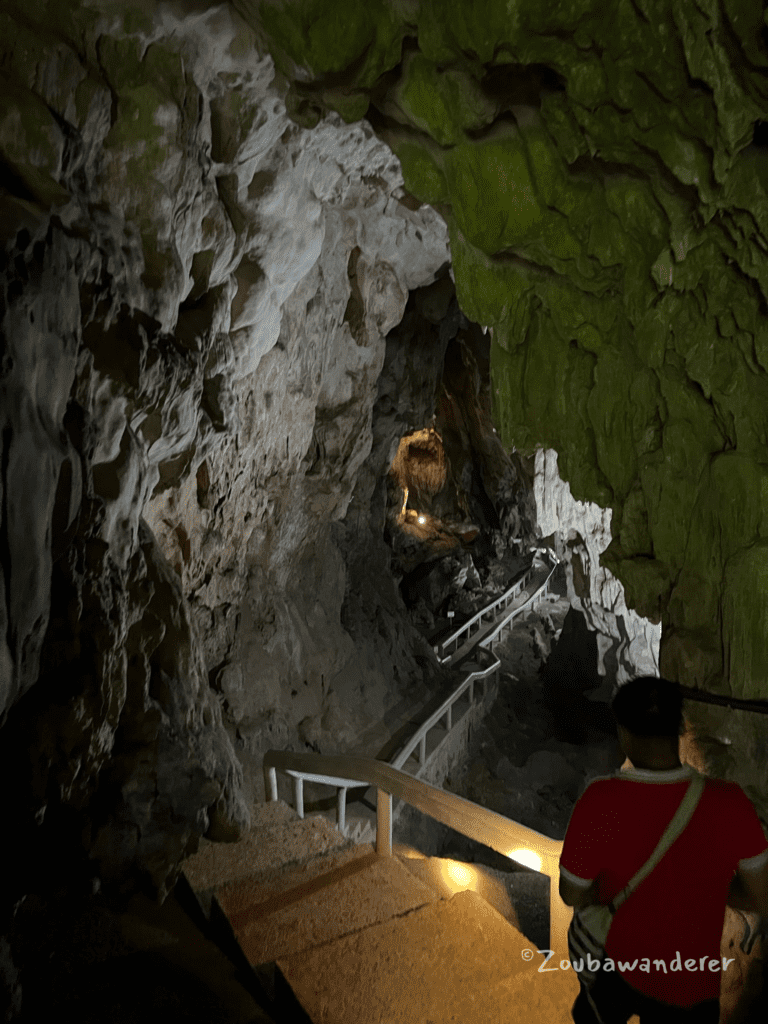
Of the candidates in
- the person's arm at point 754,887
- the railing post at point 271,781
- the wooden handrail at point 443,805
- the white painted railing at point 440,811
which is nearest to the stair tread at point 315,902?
the white painted railing at point 440,811

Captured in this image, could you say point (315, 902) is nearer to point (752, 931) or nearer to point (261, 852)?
point (261, 852)

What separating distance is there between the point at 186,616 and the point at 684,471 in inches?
143

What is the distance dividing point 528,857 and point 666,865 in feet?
4.76

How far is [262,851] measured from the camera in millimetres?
4305

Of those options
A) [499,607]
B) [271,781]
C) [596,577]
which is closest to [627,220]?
[271,781]

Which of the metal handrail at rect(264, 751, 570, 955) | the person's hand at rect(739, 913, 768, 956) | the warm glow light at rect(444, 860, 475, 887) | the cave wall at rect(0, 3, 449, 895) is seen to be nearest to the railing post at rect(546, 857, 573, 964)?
the metal handrail at rect(264, 751, 570, 955)

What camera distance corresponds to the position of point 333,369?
8859 mm

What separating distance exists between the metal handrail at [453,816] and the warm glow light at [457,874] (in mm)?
569

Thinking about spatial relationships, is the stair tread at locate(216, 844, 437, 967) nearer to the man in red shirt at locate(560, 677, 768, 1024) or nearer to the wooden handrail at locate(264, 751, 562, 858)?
the wooden handrail at locate(264, 751, 562, 858)

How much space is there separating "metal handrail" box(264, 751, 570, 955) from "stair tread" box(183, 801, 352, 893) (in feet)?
1.37

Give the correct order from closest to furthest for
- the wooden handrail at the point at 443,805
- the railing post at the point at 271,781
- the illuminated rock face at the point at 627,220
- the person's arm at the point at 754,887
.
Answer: the person's arm at the point at 754,887 < the illuminated rock face at the point at 627,220 < the wooden handrail at the point at 443,805 < the railing post at the point at 271,781

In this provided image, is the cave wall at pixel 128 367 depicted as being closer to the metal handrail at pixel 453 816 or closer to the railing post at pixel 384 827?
the metal handrail at pixel 453 816

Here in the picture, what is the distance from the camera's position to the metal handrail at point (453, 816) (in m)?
2.73

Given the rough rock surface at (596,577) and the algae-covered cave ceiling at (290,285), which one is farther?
the rough rock surface at (596,577)
